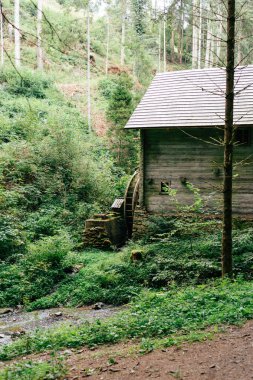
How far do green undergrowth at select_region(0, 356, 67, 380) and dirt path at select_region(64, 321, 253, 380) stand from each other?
17 cm

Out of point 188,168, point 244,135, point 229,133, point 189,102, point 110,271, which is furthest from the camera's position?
point 189,102

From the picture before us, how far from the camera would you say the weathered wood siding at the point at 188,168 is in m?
15.4

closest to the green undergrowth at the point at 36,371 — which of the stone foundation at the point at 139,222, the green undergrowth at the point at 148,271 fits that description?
the green undergrowth at the point at 148,271

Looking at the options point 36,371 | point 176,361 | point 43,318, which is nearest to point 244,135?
point 43,318

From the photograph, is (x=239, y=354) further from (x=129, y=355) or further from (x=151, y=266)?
(x=151, y=266)

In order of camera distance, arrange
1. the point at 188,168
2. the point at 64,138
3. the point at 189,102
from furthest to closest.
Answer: the point at 64,138 < the point at 189,102 < the point at 188,168

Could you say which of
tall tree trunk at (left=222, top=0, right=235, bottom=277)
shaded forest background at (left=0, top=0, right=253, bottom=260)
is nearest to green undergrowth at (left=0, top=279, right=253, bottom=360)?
tall tree trunk at (left=222, top=0, right=235, bottom=277)

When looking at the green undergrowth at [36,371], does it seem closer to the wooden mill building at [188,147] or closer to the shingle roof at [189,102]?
the wooden mill building at [188,147]

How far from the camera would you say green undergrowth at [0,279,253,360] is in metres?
6.65

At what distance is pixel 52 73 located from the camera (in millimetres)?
35594

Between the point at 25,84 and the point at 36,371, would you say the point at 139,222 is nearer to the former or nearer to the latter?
the point at 36,371

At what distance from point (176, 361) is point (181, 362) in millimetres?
74

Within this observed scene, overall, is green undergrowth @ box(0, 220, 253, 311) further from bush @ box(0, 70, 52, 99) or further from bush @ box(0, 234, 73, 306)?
bush @ box(0, 70, 52, 99)

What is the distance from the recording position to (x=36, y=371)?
5281 millimetres
